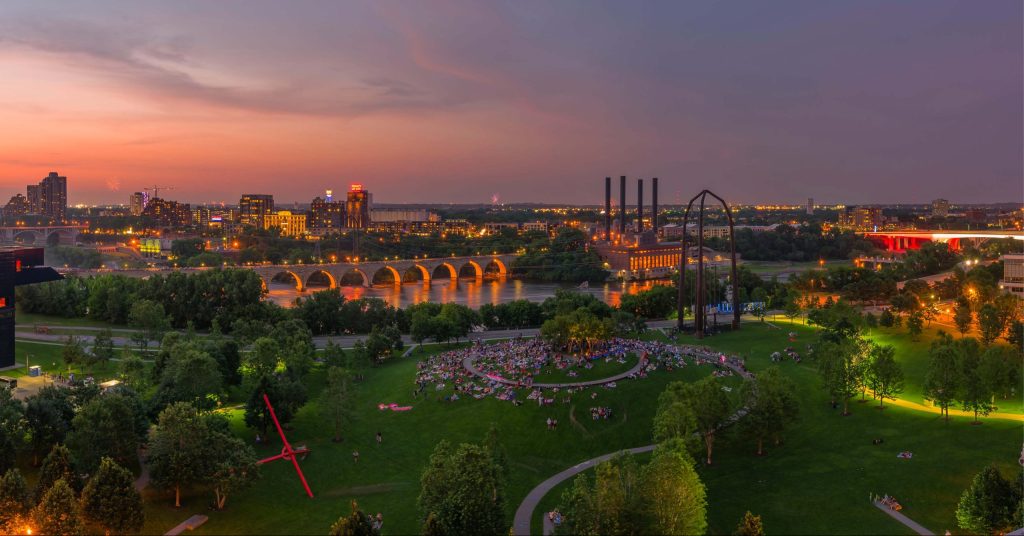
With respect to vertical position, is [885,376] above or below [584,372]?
above

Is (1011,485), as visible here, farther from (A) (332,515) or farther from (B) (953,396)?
(A) (332,515)

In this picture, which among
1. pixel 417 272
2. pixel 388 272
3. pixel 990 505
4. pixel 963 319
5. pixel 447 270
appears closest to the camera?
pixel 990 505

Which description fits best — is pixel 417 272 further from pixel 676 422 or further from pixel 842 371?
pixel 676 422

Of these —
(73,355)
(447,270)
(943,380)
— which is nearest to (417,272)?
(447,270)

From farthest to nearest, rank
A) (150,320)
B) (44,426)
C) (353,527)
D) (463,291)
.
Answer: (463,291)
(150,320)
(44,426)
(353,527)

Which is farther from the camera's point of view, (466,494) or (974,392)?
(974,392)

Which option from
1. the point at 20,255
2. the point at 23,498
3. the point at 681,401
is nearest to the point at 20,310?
the point at 20,255

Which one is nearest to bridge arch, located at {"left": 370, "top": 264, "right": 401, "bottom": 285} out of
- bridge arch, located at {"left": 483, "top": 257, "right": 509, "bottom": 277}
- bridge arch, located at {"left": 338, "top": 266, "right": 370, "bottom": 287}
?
bridge arch, located at {"left": 338, "top": 266, "right": 370, "bottom": 287}
